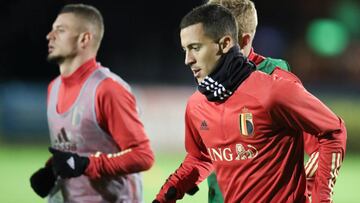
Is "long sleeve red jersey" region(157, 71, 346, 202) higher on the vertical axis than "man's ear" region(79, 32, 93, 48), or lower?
lower

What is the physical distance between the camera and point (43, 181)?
17.0 ft

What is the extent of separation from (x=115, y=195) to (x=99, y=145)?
354mm

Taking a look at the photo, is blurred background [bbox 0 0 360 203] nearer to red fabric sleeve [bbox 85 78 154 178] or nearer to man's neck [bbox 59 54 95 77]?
man's neck [bbox 59 54 95 77]

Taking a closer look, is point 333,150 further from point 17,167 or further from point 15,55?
point 15,55

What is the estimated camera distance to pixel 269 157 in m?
3.92

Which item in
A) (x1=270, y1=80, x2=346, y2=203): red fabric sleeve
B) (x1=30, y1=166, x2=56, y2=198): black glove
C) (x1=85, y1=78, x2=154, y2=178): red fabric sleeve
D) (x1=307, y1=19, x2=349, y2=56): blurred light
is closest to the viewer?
(x1=270, y1=80, x2=346, y2=203): red fabric sleeve

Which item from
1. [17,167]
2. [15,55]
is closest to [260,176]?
[17,167]

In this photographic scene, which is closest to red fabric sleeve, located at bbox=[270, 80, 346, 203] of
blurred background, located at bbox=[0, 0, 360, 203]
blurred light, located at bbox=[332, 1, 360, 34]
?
blurred background, located at bbox=[0, 0, 360, 203]

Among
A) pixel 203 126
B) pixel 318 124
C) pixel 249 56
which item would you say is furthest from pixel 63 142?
pixel 318 124

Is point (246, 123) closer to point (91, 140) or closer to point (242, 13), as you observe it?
point (242, 13)

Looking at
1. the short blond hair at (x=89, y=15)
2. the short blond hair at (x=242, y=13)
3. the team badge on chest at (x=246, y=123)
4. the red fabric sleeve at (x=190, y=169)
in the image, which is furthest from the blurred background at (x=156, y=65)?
the team badge on chest at (x=246, y=123)

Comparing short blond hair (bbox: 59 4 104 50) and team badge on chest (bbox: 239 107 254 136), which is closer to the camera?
team badge on chest (bbox: 239 107 254 136)

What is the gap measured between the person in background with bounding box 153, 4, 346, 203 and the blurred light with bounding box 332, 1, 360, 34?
1133 inches

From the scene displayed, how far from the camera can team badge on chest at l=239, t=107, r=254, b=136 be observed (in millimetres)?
3928
